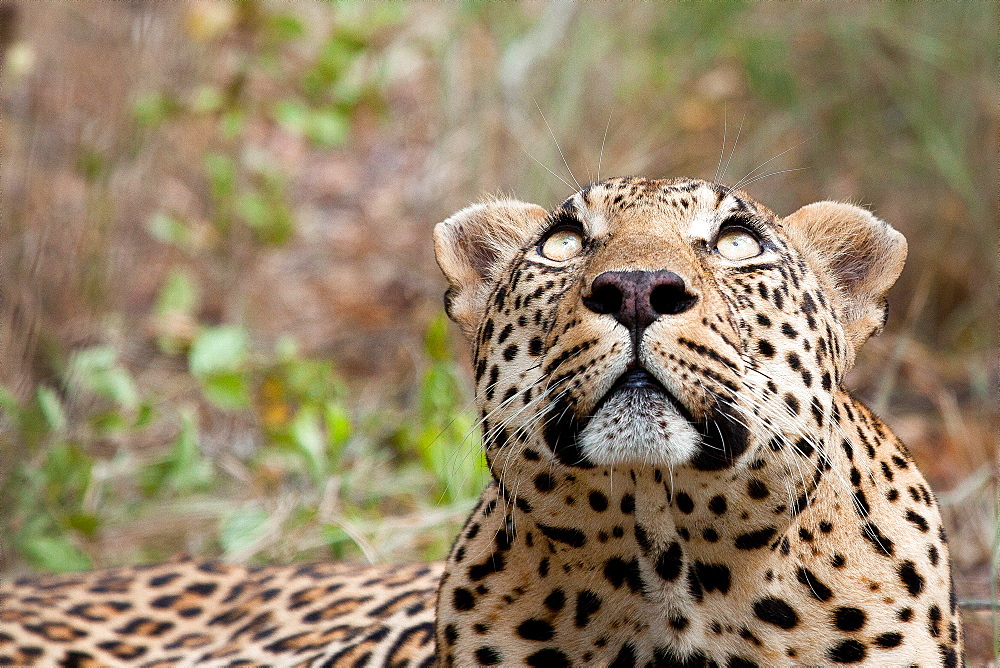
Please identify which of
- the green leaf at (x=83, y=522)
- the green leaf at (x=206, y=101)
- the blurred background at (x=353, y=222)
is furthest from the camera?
the green leaf at (x=206, y=101)

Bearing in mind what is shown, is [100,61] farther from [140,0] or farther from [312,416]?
[312,416]

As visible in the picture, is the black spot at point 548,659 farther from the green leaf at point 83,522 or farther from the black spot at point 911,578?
the green leaf at point 83,522

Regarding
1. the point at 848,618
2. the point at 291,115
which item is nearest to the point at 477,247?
the point at 848,618

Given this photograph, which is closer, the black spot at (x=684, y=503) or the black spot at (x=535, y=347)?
the black spot at (x=684, y=503)

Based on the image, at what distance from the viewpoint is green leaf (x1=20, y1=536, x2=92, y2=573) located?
5.47 meters

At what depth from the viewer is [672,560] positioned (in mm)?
2941

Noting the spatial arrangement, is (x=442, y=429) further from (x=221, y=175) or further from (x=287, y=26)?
(x=287, y=26)

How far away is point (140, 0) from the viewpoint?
6098 mm

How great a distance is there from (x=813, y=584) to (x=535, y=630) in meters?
0.70

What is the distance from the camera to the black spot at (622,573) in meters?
2.98

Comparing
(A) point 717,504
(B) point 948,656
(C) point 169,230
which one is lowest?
(B) point 948,656

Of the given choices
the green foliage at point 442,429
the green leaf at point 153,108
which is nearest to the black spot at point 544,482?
the green foliage at point 442,429

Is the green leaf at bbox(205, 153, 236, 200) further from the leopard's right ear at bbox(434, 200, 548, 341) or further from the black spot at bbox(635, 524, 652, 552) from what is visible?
the black spot at bbox(635, 524, 652, 552)

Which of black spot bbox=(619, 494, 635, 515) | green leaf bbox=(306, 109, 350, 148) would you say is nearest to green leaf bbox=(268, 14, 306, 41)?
green leaf bbox=(306, 109, 350, 148)
